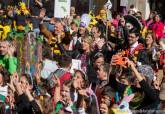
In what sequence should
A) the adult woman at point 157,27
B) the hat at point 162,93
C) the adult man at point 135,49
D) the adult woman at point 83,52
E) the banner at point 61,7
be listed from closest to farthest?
1. the hat at point 162,93
2. the adult man at point 135,49
3. the adult woman at point 83,52
4. the banner at point 61,7
5. the adult woman at point 157,27

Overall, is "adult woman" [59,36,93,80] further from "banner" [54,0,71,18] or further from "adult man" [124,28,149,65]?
"banner" [54,0,71,18]

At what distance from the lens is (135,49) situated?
33.2 feet

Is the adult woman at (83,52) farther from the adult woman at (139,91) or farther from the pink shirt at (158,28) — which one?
the pink shirt at (158,28)

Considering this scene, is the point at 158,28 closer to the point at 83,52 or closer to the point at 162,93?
the point at 83,52

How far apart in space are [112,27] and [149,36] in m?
3.59

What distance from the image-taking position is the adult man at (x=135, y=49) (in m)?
9.91

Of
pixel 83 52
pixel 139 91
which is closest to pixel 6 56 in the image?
pixel 83 52

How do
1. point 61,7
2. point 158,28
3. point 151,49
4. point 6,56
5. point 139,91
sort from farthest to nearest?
1. point 158,28
2. point 61,7
3. point 151,49
4. point 6,56
5. point 139,91

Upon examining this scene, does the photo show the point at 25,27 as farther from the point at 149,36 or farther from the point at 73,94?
the point at 73,94

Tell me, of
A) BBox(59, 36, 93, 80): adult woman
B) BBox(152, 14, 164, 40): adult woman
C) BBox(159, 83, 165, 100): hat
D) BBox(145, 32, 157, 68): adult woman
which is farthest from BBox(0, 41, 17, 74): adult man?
BBox(152, 14, 164, 40): adult woman

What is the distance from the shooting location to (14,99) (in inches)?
304

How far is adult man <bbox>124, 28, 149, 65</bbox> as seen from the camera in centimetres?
991

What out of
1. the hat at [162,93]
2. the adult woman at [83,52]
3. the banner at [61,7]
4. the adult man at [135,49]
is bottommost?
the hat at [162,93]

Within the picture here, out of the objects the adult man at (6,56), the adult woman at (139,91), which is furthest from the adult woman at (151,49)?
the adult woman at (139,91)
